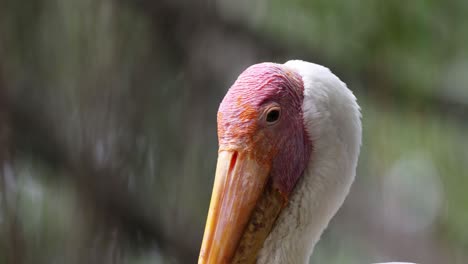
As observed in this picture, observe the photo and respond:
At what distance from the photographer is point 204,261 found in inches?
46.6

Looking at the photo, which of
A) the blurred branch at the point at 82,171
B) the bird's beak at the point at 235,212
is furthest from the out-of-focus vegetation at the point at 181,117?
the bird's beak at the point at 235,212

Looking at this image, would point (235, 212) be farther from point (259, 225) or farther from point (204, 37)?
point (204, 37)

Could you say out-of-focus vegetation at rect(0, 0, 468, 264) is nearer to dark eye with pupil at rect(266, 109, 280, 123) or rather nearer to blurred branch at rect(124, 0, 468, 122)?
blurred branch at rect(124, 0, 468, 122)

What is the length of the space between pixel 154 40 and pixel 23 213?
2.02 feet

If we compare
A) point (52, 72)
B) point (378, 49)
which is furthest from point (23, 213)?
point (378, 49)

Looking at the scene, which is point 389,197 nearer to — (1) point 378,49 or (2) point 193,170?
(1) point 378,49

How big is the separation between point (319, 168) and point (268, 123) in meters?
0.11

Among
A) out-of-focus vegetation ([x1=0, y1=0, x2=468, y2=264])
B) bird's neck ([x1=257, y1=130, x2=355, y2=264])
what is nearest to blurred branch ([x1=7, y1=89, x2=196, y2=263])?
out-of-focus vegetation ([x1=0, y1=0, x2=468, y2=264])

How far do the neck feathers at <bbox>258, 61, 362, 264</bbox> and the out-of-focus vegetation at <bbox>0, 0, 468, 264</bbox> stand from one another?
0.95m

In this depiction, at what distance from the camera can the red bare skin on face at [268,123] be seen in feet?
3.93

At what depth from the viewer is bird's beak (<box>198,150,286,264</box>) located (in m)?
1.18

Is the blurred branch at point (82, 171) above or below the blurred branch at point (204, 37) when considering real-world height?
below

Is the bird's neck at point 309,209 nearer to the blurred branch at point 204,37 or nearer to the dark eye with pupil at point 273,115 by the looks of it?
the dark eye with pupil at point 273,115

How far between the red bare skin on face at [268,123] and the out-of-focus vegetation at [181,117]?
0.94 m
